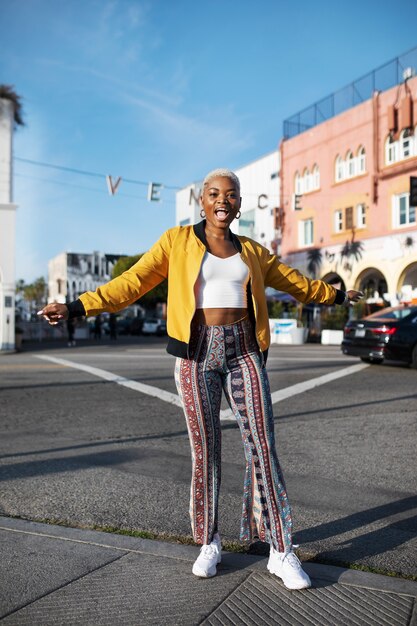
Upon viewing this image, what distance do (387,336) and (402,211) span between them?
16.7 m

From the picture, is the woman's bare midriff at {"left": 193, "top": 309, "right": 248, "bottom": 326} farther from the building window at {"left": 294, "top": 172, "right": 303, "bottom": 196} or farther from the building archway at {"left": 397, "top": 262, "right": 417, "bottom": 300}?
the building window at {"left": 294, "top": 172, "right": 303, "bottom": 196}

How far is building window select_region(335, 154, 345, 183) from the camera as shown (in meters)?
33.1

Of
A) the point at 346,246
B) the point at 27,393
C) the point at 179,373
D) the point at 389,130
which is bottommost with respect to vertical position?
the point at 27,393

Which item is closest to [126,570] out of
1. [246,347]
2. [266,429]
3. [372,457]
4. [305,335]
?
[266,429]

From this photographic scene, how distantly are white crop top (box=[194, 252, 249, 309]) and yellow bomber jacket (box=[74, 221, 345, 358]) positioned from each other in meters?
0.04

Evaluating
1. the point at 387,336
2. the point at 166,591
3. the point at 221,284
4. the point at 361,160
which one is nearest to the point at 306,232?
the point at 361,160

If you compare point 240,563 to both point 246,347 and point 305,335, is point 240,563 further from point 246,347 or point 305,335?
point 305,335

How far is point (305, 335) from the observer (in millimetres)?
30422

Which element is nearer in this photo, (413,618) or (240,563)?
(413,618)

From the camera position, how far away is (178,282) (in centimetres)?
321

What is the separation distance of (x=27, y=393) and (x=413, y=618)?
8.54 meters

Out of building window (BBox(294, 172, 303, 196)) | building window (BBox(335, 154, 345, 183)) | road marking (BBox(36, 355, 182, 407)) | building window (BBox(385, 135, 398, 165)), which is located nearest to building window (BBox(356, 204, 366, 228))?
building window (BBox(335, 154, 345, 183))

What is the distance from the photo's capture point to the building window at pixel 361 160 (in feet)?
104

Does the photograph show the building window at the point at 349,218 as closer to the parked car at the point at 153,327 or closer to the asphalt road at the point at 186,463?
the parked car at the point at 153,327
